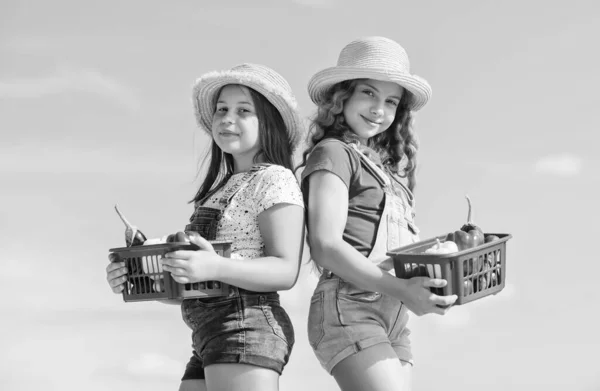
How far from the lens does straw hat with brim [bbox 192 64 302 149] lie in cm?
554

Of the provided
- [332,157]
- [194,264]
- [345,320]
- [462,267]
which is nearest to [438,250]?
[462,267]

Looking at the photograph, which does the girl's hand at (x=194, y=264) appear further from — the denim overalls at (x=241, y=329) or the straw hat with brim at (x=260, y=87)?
the straw hat with brim at (x=260, y=87)

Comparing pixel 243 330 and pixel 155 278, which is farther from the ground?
pixel 155 278

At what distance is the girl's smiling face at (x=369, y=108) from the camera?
5.64 m

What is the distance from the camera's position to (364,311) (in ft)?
Result: 17.0

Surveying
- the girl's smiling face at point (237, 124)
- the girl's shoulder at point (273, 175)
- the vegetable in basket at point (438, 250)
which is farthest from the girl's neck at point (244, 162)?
the vegetable in basket at point (438, 250)

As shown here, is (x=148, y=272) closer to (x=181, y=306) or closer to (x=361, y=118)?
(x=181, y=306)

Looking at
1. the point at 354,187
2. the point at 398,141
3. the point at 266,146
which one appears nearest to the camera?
the point at 354,187

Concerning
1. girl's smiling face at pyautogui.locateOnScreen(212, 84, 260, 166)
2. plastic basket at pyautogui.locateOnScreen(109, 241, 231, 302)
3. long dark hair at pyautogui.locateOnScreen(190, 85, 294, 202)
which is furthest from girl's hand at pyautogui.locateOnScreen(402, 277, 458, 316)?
girl's smiling face at pyautogui.locateOnScreen(212, 84, 260, 166)

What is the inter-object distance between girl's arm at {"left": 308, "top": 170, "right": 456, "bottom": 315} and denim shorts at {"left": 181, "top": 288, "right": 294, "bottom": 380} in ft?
1.32

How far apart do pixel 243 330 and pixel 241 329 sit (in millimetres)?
12

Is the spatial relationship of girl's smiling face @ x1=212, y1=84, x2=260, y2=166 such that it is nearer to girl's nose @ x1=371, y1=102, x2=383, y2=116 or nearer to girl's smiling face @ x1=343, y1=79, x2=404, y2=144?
girl's smiling face @ x1=343, y1=79, x2=404, y2=144

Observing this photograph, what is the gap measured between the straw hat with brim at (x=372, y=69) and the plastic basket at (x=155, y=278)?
141 centimetres

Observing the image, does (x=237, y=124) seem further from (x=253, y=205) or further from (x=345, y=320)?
(x=345, y=320)
